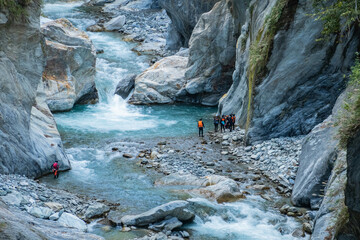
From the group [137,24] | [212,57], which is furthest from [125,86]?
[137,24]

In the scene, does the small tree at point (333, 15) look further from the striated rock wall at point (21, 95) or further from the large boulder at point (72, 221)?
the large boulder at point (72, 221)

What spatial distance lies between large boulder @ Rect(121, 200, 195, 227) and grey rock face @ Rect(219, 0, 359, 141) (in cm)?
1045

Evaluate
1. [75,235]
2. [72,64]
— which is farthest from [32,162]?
[72,64]

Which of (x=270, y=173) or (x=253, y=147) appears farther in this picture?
(x=253, y=147)

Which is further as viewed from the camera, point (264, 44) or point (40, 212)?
point (264, 44)

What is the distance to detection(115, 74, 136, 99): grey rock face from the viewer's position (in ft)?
127

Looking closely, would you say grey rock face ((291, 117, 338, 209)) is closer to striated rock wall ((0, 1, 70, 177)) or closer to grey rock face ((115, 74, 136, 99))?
striated rock wall ((0, 1, 70, 177))

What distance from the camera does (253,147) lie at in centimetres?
2308

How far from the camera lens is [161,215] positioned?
13.9m

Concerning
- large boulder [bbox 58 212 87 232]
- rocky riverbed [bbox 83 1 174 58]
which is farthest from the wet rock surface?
rocky riverbed [bbox 83 1 174 58]

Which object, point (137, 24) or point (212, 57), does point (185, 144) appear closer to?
point (212, 57)

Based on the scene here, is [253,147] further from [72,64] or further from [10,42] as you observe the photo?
[72,64]

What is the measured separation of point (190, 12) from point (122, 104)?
53.1 feet

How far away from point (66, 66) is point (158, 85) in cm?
874
